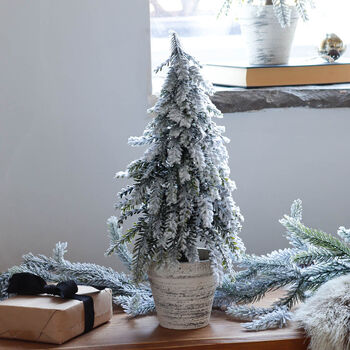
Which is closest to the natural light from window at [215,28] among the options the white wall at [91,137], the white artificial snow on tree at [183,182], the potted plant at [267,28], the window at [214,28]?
the window at [214,28]

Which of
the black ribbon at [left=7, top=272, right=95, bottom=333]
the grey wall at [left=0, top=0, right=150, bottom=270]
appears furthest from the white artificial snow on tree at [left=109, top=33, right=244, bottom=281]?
the grey wall at [left=0, top=0, right=150, bottom=270]

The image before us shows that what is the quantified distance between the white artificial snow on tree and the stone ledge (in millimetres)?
370

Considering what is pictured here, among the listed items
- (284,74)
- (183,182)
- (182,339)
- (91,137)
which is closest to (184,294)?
(182,339)

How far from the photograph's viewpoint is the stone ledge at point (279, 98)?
159 cm

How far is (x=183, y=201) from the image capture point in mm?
1184

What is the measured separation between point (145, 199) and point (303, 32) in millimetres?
965

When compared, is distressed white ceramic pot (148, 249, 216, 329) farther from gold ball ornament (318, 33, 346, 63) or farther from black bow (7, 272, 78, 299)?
gold ball ornament (318, 33, 346, 63)

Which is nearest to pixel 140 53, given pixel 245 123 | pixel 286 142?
pixel 245 123

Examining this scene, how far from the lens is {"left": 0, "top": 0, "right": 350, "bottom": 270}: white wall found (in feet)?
4.99

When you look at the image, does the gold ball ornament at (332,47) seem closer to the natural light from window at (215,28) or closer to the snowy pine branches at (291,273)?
the natural light from window at (215,28)

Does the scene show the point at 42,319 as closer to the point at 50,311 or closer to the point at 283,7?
the point at 50,311

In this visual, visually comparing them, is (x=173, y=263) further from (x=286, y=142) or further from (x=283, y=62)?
(x=283, y=62)

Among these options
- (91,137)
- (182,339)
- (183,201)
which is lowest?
(182,339)

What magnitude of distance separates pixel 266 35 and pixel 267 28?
2 centimetres
